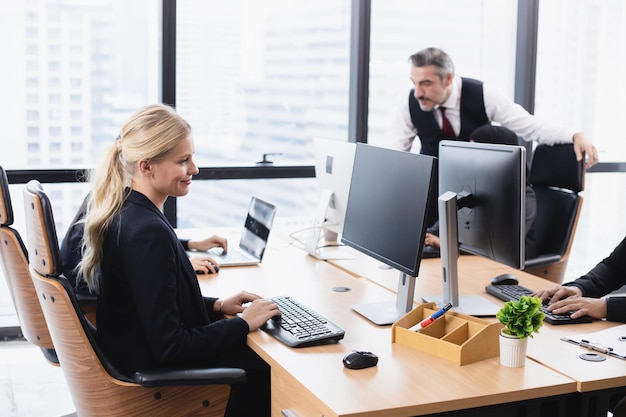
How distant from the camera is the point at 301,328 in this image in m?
2.06

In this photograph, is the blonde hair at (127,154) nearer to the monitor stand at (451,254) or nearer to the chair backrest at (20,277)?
the chair backrest at (20,277)

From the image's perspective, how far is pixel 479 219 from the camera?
2.36 m

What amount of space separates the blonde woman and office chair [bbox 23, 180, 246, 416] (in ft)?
0.25

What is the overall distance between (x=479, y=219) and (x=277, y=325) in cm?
71

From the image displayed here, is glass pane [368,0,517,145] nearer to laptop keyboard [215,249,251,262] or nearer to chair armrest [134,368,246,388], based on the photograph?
laptop keyboard [215,249,251,262]

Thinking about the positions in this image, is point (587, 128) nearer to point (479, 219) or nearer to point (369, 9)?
point (369, 9)

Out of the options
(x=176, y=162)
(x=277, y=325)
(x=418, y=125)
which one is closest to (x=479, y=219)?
(x=277, y=325)

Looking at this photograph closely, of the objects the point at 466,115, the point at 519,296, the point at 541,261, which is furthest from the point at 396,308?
the point at 466,115

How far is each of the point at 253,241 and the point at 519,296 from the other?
3.49 ft

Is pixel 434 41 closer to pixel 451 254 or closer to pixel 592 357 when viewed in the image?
pixel 451 254

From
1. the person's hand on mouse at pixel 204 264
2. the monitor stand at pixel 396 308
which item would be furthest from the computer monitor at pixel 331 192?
the monitor stand at pixel 396 308

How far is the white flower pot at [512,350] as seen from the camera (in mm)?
1798

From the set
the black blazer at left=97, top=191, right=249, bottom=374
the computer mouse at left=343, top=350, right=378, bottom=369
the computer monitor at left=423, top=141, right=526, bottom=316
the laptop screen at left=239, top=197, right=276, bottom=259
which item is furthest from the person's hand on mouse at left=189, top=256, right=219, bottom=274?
the computer mouse at left=343, top=350, right=378, bottom=369

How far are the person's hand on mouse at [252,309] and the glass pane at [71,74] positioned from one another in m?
1.84
